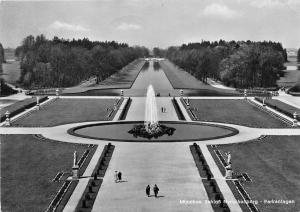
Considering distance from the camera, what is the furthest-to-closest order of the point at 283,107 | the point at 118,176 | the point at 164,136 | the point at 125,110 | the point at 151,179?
1. the point at 283,107
2. the point at 125,110
3. the point at 164,136
4. the point at 151,179
5. the point at 118,176

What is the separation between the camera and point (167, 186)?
115ft

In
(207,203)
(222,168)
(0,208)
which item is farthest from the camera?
(222,168)

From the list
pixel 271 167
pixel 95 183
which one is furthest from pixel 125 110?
pixel 95 183

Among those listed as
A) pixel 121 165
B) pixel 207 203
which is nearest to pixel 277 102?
pixel 121 165

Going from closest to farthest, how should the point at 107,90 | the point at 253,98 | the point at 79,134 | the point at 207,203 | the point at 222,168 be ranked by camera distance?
1. the point at 207,203
2. the point at 222,168
3. the point at 79,134
4. the point at 253,98
5. the point at 107,90

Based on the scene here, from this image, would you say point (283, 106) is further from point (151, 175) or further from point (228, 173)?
point (151, 175)

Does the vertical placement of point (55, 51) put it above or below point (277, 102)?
above

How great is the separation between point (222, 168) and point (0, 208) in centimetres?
A: 1999

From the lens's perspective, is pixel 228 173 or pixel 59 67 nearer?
pixel 228 173

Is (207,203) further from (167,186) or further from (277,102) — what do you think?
(277,102)

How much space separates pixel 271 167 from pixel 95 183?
16423 millimetres

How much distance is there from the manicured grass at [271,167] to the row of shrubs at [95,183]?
1166cm

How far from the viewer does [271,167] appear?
135 ft

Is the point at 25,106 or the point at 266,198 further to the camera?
the point at 25,106
